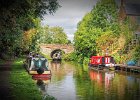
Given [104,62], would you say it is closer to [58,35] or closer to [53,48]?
[53,48]

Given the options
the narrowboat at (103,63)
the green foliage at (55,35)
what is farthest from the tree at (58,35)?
the narrowboat at (103,63)

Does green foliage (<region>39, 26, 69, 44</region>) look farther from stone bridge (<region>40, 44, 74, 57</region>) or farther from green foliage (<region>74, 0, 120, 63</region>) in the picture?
green foliage (<region>74, 0, 120, 63</region>)

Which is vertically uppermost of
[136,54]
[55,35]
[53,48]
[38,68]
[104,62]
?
[55,35]

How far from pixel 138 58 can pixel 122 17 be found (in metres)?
30.1

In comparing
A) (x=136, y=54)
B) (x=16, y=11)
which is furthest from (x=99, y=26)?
(x=16, y=11)

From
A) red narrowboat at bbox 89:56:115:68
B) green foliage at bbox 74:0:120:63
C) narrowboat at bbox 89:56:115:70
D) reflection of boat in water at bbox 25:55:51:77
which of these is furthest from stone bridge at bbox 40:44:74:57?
reflection of boat in water at bbox 25:55:51:77

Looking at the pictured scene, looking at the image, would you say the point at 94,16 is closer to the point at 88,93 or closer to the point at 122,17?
the point at 122,17

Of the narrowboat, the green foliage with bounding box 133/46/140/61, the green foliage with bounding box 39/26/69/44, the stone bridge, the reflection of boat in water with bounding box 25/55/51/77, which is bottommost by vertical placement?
the reflection of boat in water with bounding box 25/55/51/77

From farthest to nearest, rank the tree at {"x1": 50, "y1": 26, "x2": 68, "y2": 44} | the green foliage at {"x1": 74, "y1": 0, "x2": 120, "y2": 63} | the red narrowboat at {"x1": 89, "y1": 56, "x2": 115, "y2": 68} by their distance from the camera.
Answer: the tree at {"x1": 50, "y1": 26, "x2": 68, "y2": 44}, the green foliage at {"x1": 74, "y1": 0, "x2": 120, "y2": 63}, the red narrowboat at {"x1": 89, "y1": 56, "x2": 115, "y2": 68}

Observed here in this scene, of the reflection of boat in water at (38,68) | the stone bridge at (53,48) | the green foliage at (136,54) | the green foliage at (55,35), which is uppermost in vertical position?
the green foliage at (55,35)

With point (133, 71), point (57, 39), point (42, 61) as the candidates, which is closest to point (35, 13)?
point (42, 61)

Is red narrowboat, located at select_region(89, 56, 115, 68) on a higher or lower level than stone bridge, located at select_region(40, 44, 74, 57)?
lower

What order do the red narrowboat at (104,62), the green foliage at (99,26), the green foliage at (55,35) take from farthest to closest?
the green foliage at (55,35)
the green foliage at (99,26)
the red narrowboat at (104,62)

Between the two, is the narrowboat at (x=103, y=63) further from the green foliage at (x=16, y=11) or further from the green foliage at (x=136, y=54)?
the green foliage at (x=16, y=11)
